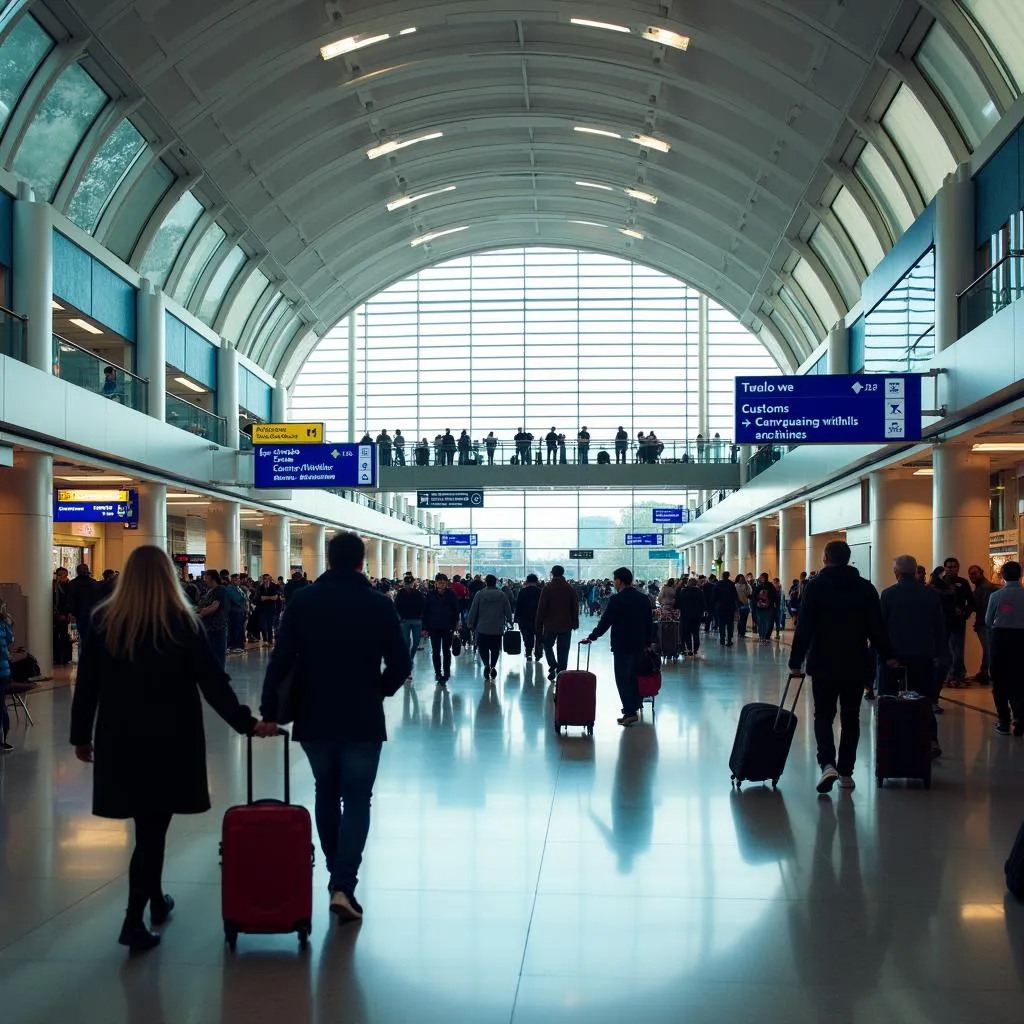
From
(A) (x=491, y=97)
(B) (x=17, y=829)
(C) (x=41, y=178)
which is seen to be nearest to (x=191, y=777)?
(B) (x=17, y=829)

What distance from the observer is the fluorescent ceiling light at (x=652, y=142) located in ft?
106

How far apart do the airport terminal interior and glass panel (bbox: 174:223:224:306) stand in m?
0.21

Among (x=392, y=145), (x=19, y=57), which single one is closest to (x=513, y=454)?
(x=392, y=145)

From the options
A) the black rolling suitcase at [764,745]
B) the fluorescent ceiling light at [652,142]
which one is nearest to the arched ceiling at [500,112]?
the fluorescent ceiling light at [652,142]

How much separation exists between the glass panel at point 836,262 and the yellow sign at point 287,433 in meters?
13.9

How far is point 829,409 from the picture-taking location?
60.7 feet

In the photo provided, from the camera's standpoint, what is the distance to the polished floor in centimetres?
434

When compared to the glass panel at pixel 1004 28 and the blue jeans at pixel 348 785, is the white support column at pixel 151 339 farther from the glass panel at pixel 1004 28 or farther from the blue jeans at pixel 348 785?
the blue jeans at pixel 348 785

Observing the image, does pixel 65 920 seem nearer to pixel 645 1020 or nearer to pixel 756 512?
pixel 645 1020

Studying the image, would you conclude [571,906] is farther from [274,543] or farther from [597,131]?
[274,543]

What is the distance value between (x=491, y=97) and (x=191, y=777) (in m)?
29.3

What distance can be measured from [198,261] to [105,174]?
719 centimetres

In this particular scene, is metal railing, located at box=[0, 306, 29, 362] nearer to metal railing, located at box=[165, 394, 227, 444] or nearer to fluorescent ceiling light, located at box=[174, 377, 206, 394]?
metal railing, located at box=[165, 394, 227, 444]

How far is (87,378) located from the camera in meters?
20.6
